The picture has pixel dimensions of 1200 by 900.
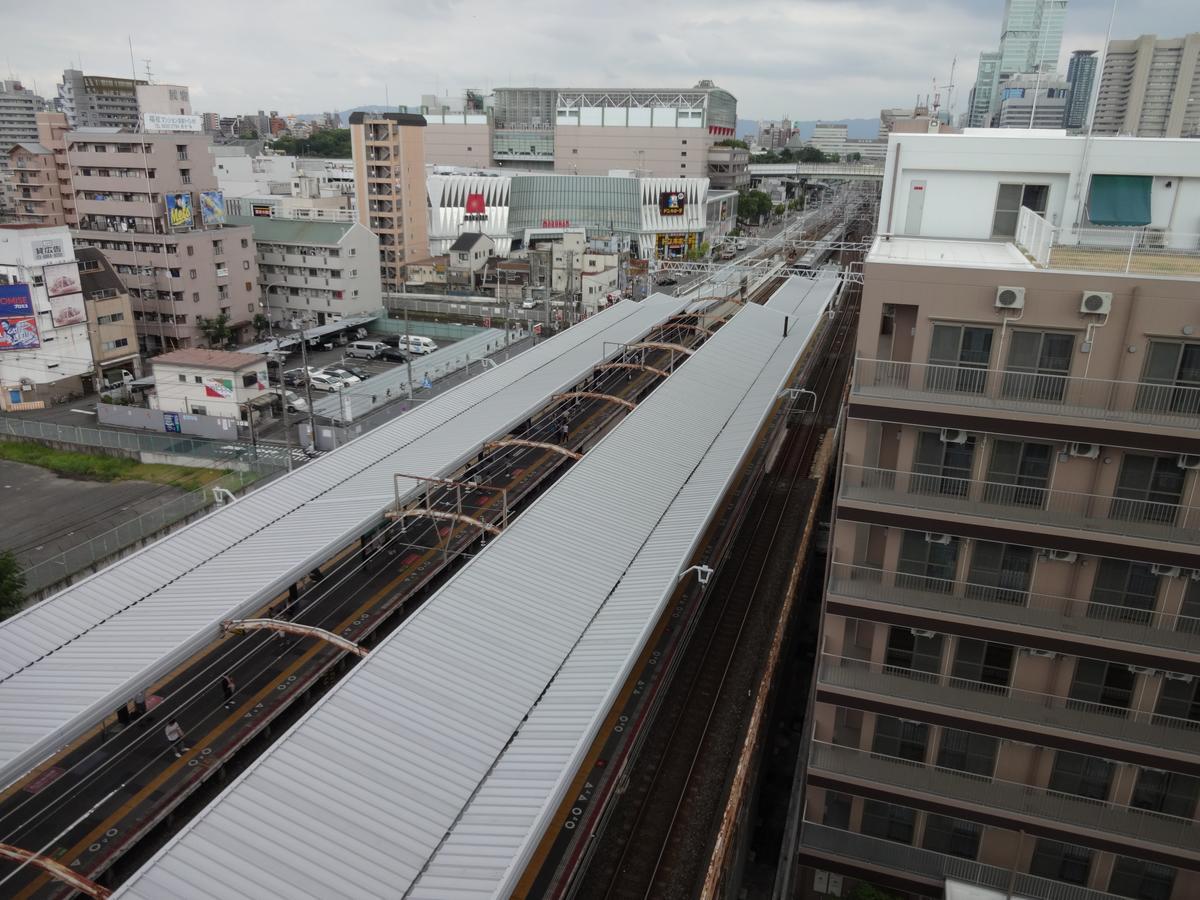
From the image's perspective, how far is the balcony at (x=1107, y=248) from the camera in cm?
977

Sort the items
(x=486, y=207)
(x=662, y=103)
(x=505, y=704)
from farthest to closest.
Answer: (x=662, y=103) < (x=486, y=207) < (x=505, y=704)

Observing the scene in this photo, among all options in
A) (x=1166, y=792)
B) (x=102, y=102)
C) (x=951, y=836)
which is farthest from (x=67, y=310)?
(x=102, y=102)

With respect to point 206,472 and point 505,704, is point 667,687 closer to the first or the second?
point 505,704

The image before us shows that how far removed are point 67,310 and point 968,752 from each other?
3601 centimetres

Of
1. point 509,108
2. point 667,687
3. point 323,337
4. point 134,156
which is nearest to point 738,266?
point 323,337

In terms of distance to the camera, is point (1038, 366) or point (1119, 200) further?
point (1119, 200)

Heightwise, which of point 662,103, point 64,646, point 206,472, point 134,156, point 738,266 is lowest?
point 206,472

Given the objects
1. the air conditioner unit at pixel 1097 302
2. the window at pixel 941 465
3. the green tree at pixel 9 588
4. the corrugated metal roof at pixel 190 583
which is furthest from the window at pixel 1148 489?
the green tree at pixel 9 588

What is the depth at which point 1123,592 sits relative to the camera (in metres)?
9.58

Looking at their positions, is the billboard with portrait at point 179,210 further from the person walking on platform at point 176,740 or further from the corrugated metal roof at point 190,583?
the person walking on platform at point 176,740

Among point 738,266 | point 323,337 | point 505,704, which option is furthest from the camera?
point 738,266

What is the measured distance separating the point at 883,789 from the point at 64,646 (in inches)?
474

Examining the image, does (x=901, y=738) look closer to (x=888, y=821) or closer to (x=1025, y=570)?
(x=888, y=821)

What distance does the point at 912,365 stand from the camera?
31.6ft
